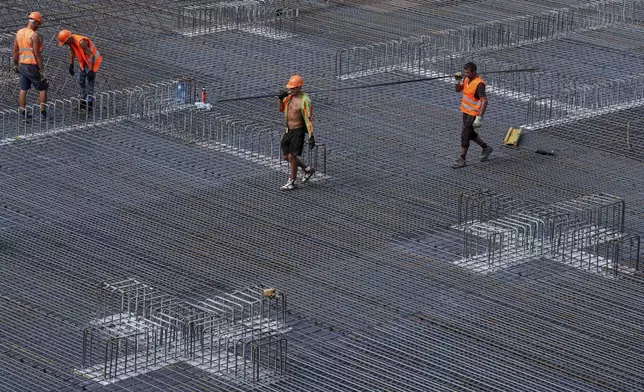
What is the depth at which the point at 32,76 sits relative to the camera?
2856 centimetres

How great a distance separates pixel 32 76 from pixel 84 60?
43.5 inches

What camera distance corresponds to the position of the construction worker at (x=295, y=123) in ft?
79.0

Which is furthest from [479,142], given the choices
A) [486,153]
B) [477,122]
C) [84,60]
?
[84,60]

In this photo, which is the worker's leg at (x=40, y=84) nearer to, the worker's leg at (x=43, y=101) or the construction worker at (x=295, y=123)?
the worker's leg at (x=43, y=101)

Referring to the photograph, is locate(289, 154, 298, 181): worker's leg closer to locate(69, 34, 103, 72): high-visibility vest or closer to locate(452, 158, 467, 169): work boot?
locate(452, 158, 467, 169): work boot

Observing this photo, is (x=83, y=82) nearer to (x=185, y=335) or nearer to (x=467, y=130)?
(x=467, y=130)

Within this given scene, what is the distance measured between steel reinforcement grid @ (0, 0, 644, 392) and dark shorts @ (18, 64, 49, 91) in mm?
527

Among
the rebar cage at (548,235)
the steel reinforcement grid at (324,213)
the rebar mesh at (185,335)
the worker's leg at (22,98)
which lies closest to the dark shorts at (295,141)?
the steel reinforcement grid at (324,213)

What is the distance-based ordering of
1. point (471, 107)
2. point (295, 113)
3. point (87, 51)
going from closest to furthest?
1. point (295, 113)
2. point (471, 107)
3. point (87, 51)

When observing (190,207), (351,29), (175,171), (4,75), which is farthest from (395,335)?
(351,29)

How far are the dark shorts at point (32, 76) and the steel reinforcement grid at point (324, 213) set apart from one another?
53cm

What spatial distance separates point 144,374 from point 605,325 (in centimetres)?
587

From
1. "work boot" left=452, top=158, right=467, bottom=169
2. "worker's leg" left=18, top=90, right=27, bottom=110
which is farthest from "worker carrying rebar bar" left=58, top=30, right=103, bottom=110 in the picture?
"work boot" left=452, top=158, right=467, bottom=169

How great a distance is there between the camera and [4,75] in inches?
1236
